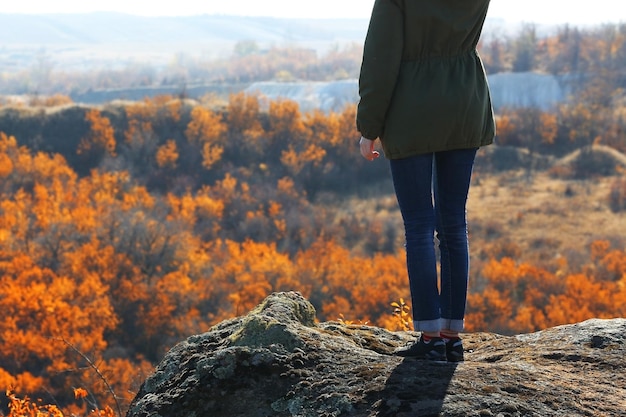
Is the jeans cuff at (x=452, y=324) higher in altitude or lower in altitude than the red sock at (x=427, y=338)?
higher

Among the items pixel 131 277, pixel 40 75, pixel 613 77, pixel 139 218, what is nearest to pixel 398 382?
pixel 131 277

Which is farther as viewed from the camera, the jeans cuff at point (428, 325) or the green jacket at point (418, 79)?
the jeans cuff at point (428, 325)

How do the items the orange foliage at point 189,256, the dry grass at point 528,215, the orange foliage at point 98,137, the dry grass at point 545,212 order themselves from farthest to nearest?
1. the orange foliage at point 98,137
2. the dry grass at point 545,212
3. the dry grass at point 528,215
4. the orange foliage at point 189,256

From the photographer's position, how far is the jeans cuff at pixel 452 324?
3.14 m

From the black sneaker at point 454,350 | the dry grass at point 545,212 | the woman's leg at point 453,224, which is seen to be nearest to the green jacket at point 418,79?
the woman's leg at point 453,224

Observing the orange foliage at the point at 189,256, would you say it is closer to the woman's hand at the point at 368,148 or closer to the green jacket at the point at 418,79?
the woman's hand at the point at 368,148

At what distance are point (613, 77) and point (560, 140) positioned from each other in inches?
1033

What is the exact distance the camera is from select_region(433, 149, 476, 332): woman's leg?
309 centimetres

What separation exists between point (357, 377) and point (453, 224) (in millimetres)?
763

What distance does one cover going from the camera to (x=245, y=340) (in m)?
2.99

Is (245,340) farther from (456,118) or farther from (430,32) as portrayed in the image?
(430,32)

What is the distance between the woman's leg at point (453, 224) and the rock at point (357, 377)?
0.85 feet

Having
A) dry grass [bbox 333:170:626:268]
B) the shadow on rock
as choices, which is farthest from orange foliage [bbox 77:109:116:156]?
the shadow on rock

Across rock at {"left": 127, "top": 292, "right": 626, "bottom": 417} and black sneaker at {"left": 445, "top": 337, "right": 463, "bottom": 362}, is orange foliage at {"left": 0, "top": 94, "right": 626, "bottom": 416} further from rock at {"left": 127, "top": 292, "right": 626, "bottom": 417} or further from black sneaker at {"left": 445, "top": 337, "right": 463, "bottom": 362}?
black sneaker at {"left": 445, "top": 337, "right": 463, "bottom": 362}
